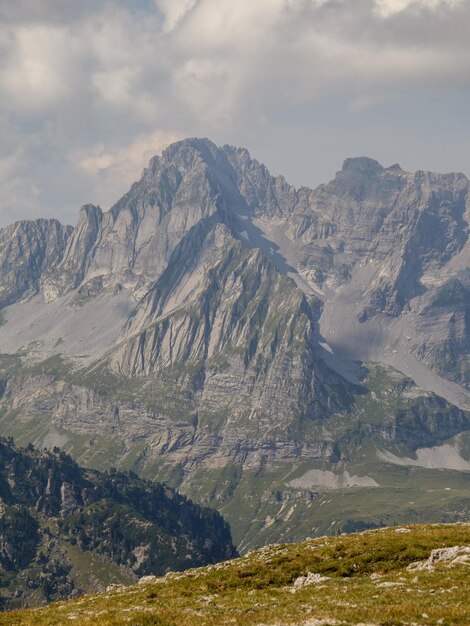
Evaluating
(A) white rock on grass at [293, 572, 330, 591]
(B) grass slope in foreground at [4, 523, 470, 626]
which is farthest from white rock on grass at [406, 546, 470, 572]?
(A) white rock on grass at [293, 572, 330, 591]

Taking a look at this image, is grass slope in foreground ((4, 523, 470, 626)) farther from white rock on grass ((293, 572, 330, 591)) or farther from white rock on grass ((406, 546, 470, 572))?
white rock on grass ((406, 546, 470, 572))

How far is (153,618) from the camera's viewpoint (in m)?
50.5

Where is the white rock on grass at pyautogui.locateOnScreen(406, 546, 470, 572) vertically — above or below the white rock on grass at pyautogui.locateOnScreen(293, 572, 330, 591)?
above

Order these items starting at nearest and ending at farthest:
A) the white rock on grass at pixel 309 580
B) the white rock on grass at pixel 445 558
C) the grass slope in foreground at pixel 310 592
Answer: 1. the grass slope in foreground at pixel 310 592
2. the white rock on grass at pixel 445 558
3. the white rock on grass at pixel 309 580

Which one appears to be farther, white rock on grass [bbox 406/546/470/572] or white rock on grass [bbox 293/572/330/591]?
white rock on grass [bbox 293/572/330/591]

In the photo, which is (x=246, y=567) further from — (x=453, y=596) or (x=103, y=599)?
(x=453, y=596)

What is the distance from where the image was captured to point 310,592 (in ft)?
195

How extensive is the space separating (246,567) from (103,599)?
1344cm

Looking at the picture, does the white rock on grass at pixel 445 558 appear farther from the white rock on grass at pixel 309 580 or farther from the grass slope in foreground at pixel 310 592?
the white rock on grass at pixel 309 580

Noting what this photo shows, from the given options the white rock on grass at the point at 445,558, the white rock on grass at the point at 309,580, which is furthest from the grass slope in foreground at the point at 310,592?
the white rock on grass at the point at 445,558

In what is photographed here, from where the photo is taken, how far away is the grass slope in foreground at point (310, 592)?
48281 millimetres

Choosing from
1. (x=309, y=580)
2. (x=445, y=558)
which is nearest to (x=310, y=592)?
(x=309, y=580)

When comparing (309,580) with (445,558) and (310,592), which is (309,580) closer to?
(310,592)

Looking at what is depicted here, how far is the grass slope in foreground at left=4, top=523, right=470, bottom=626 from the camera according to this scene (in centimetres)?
4828
